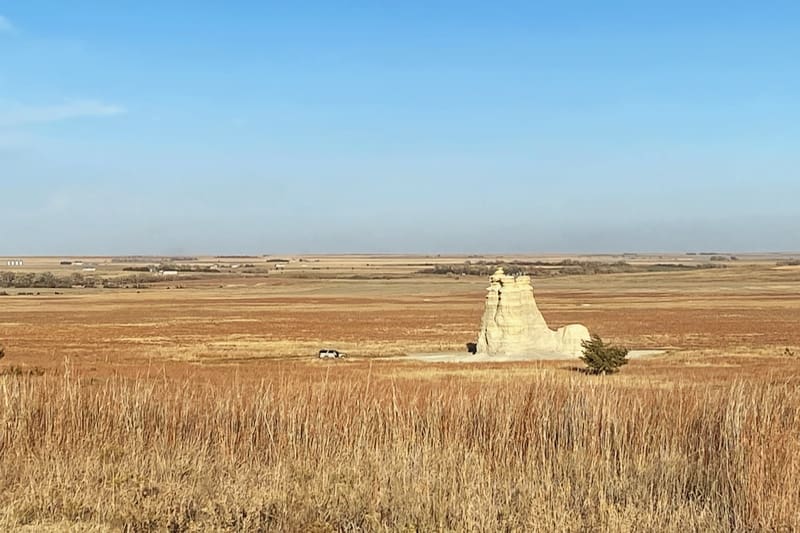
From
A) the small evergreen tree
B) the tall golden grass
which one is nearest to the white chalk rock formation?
the small evergreen tree

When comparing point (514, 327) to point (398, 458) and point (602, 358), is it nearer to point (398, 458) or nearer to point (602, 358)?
point (602, 358)

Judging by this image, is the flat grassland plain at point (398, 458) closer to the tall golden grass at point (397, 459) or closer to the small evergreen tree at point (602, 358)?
the tall golden grass at point (397, 459)

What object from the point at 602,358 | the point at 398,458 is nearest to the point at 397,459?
the point at 398,458

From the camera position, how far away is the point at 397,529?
6762mm

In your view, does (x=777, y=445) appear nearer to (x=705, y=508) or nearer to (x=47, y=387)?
(x=705, y=508)

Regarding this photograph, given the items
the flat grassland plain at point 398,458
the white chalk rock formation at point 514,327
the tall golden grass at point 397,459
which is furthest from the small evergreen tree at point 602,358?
the tall golden grass at point 397,459

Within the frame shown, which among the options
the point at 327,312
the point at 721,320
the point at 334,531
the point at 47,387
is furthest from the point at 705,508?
the point at 327,312

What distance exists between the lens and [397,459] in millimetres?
8711

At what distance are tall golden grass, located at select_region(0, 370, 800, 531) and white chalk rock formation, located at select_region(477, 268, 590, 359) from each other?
98.4 ft

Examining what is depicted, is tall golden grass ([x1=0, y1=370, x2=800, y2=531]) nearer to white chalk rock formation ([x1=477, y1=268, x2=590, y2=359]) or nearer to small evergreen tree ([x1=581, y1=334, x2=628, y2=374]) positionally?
small evergreen tree ([x1=581, y1=334, x2=628, y2=374])

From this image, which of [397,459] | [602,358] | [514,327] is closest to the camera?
[397,459]

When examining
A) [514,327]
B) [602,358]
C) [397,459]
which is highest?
[397,459]

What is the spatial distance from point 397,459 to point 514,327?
33.7 m

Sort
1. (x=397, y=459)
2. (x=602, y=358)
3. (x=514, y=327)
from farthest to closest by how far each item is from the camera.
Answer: (x=514, y=327) < (x=602, y=358) < (x=397, y=459)
